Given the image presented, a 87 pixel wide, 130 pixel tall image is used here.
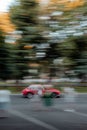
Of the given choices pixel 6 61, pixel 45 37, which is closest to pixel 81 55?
pixel 45 37

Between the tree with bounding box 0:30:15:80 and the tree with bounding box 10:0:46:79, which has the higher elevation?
the tree with bounding box 10:0:46:79

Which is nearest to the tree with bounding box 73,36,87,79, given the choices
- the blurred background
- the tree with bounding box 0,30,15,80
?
the blurred background

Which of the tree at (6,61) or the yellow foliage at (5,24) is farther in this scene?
the tree at (6,61)

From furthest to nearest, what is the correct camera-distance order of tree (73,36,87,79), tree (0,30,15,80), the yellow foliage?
tree (73,36,87,79) → tree (0,30,15,80) → the yellow foliage

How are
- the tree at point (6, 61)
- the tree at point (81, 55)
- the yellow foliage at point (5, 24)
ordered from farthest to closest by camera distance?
the tree at point (81, 55) → the tree at point (6, 61) → the yellow foliage at point (5, 24)

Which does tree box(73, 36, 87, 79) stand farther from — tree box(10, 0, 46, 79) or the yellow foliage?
the yellow foliage

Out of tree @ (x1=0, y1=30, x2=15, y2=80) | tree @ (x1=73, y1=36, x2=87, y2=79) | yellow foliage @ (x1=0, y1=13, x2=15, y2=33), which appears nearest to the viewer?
yellow foliage @ (x1=0, y1=13, x2=15, y2=33)

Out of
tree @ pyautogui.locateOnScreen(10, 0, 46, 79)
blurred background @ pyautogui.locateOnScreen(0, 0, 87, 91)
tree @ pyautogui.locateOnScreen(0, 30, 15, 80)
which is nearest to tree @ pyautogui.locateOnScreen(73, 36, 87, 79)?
blurred background @ pyautogui.locateOnScreen(0, 0, 87, 91)

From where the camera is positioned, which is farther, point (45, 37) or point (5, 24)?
point (45, 37)

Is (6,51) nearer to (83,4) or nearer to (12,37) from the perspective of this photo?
(12,37)

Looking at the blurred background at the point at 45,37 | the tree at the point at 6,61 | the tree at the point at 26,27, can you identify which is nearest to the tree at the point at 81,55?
the blurred background at the point at 45,37

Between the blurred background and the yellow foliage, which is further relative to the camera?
the blurred background

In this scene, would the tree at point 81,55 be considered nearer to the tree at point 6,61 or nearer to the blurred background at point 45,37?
the blurred background at point 45,37

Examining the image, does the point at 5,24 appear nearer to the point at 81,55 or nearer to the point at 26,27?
the point at 26,27
